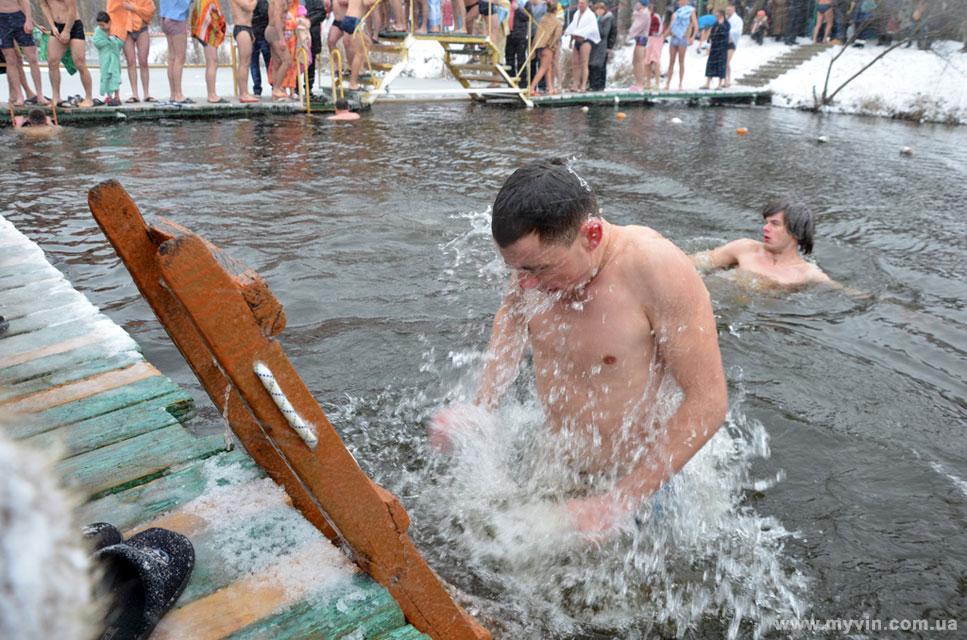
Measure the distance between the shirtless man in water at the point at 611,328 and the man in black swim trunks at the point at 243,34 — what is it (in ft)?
38.2

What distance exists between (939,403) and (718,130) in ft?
37.4

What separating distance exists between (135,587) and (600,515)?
1420 mm

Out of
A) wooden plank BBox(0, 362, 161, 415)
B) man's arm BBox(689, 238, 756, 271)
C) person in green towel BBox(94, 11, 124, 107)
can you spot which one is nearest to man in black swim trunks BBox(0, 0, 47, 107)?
person in green towel BBox(94, 11, 124, 107)

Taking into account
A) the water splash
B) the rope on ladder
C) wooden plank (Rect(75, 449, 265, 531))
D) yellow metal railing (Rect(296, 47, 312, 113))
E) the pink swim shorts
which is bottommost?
the water splash

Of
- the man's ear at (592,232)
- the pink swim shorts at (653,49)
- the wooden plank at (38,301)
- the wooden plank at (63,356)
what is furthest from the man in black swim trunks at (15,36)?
the pink swim shorts at (653,49)

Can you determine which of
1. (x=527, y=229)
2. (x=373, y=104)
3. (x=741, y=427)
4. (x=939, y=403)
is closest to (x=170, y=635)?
(x=527, y=229)

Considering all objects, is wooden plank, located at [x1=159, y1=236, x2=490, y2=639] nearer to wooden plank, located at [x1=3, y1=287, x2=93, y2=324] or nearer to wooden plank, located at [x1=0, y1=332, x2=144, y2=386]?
wooden plank, located at [x1=0, y1=332, x2=144, y2=386]

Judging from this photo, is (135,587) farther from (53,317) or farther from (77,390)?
(53,317)

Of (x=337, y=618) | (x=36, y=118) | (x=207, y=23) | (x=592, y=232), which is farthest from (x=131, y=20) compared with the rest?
(x=337, y=618)

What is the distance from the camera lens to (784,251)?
5781 millimetres

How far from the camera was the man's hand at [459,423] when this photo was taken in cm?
298

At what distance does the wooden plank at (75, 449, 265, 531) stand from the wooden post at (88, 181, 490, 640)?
0.27 m

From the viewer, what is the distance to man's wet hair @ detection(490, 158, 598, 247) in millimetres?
2135

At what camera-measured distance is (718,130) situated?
14273mm
